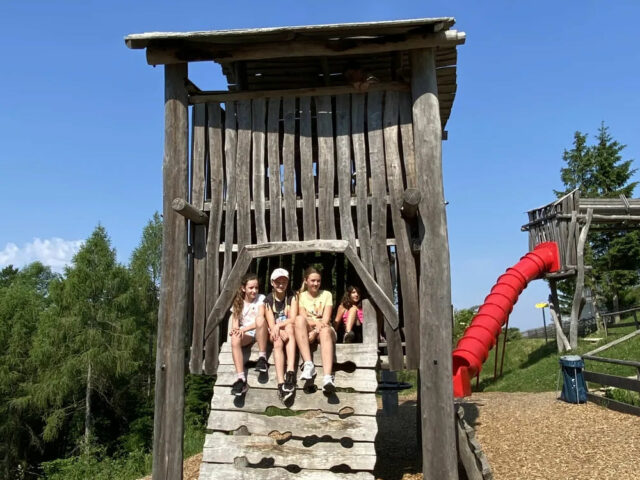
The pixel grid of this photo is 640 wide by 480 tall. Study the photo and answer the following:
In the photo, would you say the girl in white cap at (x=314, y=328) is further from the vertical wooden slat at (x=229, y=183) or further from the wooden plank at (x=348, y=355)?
the vertical wooden slat at (x=229, y=183)

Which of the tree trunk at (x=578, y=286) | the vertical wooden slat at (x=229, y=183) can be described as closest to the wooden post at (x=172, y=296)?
the vertical wooden slat at (x=229, y=183)

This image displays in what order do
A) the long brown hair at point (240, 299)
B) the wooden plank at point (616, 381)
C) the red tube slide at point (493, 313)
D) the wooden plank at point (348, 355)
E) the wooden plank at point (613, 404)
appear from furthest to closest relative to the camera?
the red tube slide at point (493, 313) → the wooden plank at point (616, 381) → the wooden plank at point (613, 404) → the long brown hair at point (240, 299) → the wooden plank at point (348, 355)

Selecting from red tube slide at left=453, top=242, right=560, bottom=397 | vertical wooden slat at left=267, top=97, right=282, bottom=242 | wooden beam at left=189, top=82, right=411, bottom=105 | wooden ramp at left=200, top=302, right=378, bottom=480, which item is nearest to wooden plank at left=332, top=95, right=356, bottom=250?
wooden beam at left=189, top=82, right=411, bottom=105

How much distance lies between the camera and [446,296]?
20.5 feet

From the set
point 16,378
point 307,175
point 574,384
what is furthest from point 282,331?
point 16,378

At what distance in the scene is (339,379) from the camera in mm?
6035

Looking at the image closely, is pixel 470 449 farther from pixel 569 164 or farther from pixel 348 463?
pixel 569 164

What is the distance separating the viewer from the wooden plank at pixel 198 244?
21.9 ft

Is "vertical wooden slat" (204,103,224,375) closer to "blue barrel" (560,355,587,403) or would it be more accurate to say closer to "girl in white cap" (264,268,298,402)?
"girl in white cap" (264,268,298,402)

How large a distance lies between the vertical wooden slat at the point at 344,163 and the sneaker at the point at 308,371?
1.43 meters

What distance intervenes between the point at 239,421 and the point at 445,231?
2979mm

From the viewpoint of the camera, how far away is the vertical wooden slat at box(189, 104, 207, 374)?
6.68 metres

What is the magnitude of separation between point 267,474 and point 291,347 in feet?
4.07

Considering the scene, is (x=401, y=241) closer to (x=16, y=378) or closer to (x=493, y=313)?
(x=493, y=313)
